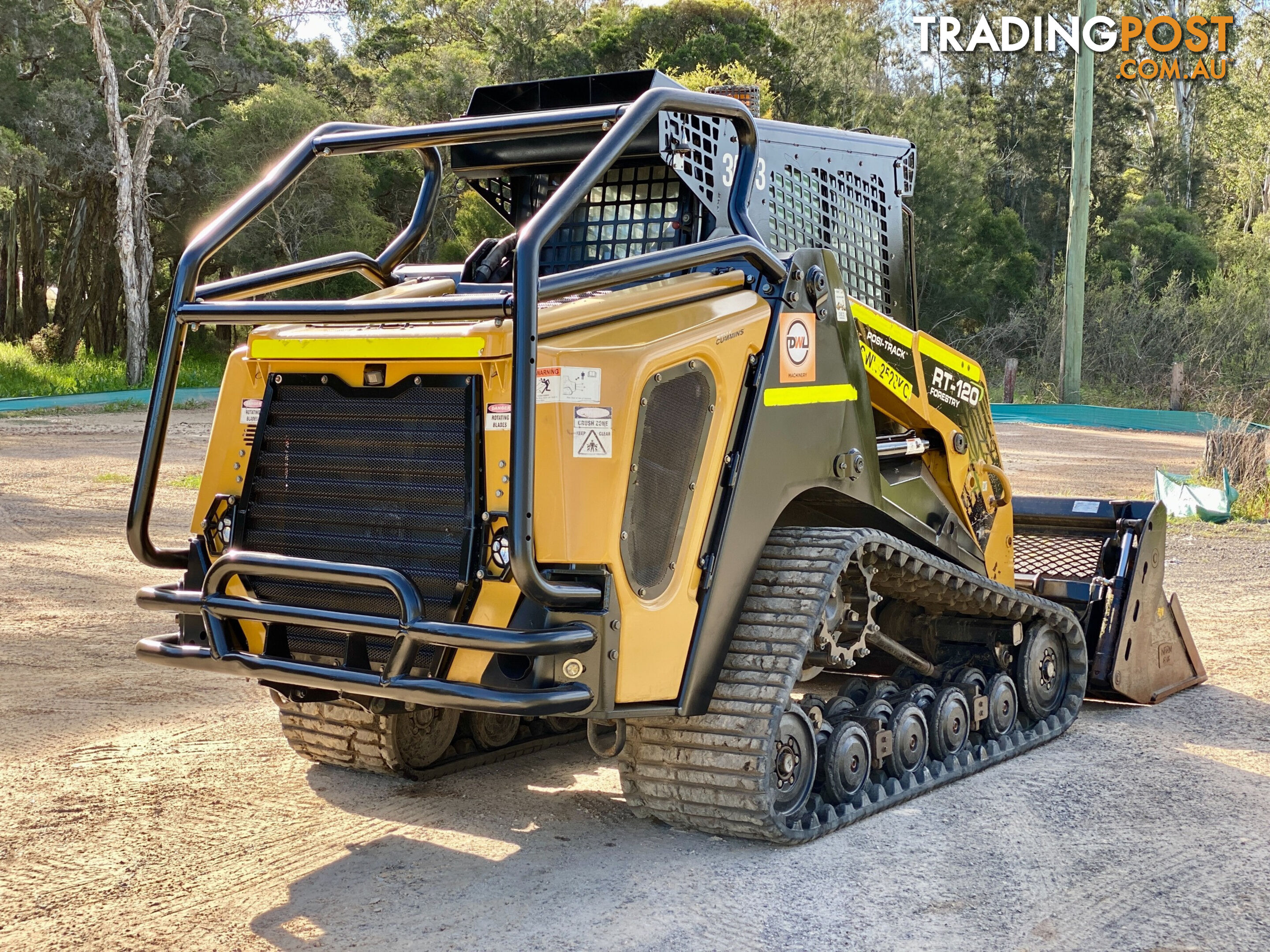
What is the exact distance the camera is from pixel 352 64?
43406 mm

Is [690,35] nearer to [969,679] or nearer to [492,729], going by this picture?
[969,679]

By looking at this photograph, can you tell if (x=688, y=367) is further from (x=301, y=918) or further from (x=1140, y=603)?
(x=1140, y=603)

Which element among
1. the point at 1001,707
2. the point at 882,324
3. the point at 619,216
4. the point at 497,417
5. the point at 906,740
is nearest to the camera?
the point at 497,417

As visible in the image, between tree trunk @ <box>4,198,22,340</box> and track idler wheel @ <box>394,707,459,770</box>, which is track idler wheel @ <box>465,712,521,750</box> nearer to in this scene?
track idler wheel @ <box>394,707,459,770</box>

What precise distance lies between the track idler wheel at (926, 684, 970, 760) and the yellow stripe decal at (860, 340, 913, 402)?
1.26 meters

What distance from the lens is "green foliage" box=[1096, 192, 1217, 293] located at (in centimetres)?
3878

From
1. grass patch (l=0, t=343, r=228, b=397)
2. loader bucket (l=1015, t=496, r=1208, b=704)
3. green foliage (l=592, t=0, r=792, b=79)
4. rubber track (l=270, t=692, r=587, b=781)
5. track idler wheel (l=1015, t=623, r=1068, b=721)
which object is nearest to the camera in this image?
rubber track (l=270, t=692, r=587, b=781)

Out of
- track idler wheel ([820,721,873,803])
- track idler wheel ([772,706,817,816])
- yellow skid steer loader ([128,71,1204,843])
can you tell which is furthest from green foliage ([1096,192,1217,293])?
track idler wheel ([772,706,817,816])

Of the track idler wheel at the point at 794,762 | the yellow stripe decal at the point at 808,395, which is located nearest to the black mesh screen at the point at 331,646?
the track idler wheel at the point at 794,762

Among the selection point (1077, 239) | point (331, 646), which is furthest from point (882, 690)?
point (1077, 239)

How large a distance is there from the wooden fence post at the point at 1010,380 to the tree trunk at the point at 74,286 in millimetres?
22914

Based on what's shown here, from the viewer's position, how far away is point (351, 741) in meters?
5.32

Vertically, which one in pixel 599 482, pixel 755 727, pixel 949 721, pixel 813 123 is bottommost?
pixel 949 721

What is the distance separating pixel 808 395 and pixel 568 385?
3.81ft
